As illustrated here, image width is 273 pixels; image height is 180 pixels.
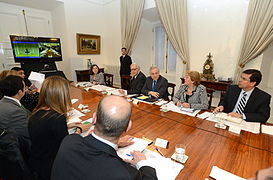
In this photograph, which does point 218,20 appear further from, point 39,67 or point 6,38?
point 6,38

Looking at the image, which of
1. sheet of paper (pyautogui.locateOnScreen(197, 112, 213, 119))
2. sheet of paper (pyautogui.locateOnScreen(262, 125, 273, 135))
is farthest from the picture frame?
sheet of paper (pyautogui.locateOnScreen(262, 125, 273, 135))

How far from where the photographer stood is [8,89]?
1479mm

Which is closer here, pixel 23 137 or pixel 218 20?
pixel 23 137

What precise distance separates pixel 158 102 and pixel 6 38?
5.84 metres

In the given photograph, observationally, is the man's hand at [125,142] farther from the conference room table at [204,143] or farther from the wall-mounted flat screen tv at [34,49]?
the wall-mounted flat screen tv at [34,49]

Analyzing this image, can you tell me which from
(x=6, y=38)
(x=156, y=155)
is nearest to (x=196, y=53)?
(x=156, y=155)

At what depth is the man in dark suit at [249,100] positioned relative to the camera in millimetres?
1786

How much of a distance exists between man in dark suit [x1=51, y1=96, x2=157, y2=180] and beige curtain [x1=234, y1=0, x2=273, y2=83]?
368 centimetres

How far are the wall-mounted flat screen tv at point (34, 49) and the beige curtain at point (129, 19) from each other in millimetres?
2522

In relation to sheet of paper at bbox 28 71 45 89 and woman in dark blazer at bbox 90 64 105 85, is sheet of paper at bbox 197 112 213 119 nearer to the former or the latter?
sheet of paper at bbox 28 71 45 89

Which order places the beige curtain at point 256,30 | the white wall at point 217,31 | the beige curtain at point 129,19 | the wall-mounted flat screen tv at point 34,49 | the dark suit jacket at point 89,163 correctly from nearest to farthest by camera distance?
the dark suit jacket at point 89,163 < the beige curtain at point 256,30 < the white wall at point 217,31 < the wall-mounted flat screen tv at point 34,49 < the beige curtain at point 129,19

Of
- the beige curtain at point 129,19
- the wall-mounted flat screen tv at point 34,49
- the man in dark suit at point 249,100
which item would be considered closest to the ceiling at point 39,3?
the wall-mounted flat screen tv at point 34,49

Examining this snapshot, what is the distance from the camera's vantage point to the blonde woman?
3.87 ft

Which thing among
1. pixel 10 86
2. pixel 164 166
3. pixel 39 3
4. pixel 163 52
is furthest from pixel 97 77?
pixel 39 3
